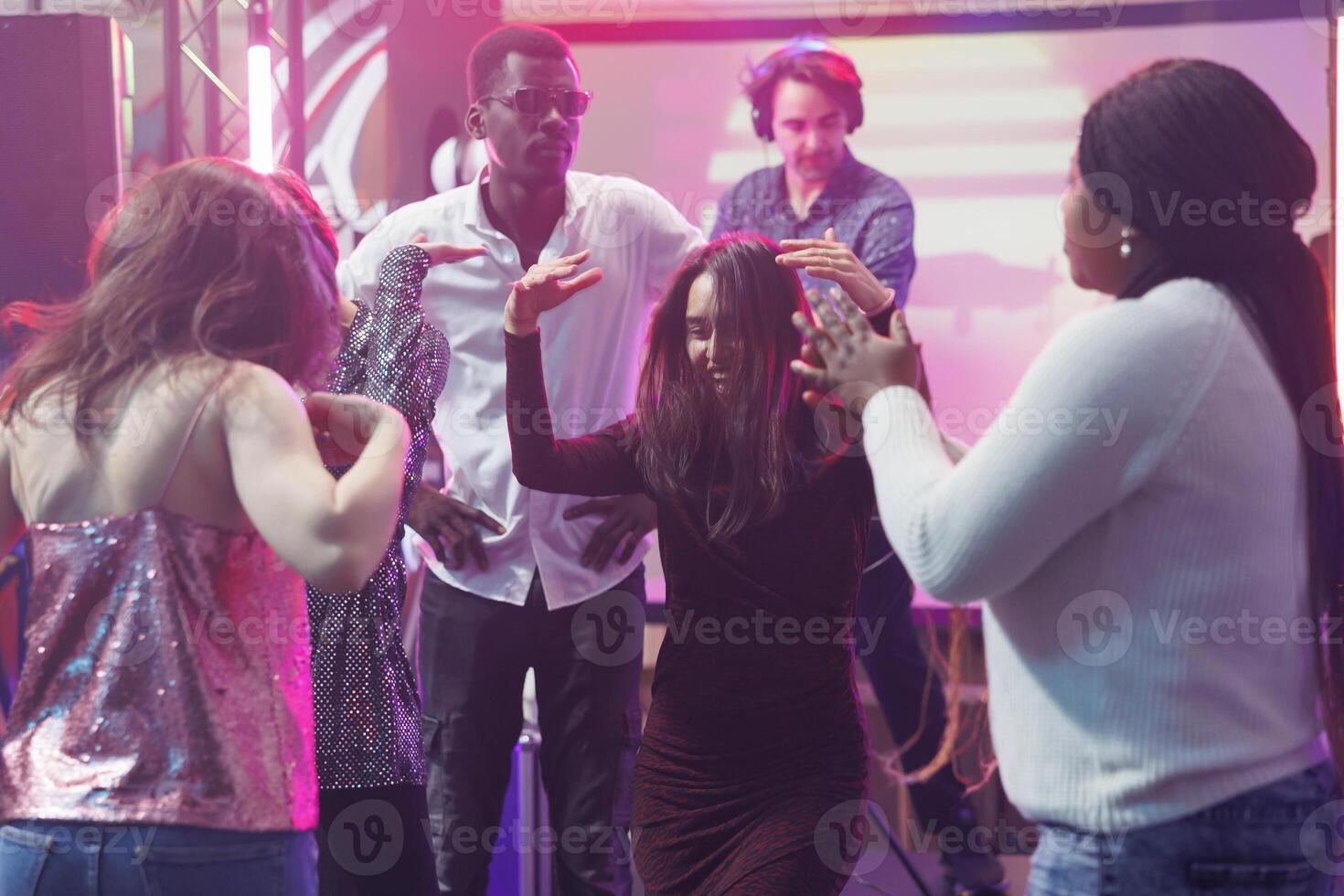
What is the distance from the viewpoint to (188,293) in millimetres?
1323

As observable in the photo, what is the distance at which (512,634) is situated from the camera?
8.04 ft

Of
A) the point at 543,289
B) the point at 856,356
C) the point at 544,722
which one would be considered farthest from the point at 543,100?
the point at 856,356

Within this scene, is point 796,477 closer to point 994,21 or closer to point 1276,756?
point 1276,756

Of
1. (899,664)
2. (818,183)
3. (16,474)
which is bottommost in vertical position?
(899,664)

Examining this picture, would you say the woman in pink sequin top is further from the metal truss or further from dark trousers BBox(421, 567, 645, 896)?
the metal truss

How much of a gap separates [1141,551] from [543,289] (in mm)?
1229

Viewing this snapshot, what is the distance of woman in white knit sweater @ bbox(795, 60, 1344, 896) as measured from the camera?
111cm

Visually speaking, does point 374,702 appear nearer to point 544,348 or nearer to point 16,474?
point 16,474

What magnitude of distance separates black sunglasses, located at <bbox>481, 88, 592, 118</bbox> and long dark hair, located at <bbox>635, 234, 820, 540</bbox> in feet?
2.07

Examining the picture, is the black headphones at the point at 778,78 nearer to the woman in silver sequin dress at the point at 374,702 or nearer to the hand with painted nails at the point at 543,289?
the hand with painted nails at the point at 543,289

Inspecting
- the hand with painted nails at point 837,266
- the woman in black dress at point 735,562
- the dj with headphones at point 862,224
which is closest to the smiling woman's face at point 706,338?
the woman in black dress at point 735,562

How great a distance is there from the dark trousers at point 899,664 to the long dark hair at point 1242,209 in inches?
73.8

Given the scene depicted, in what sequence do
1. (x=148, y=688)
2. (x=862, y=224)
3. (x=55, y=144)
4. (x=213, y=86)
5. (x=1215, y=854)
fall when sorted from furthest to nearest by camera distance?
(x=213, y=86)
(x=862, y=224)
(x=55, y=144)
(x=148, y=688)
(x=1215, y=854)

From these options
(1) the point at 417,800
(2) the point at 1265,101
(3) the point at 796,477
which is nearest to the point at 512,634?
(1) the point at 417,800
